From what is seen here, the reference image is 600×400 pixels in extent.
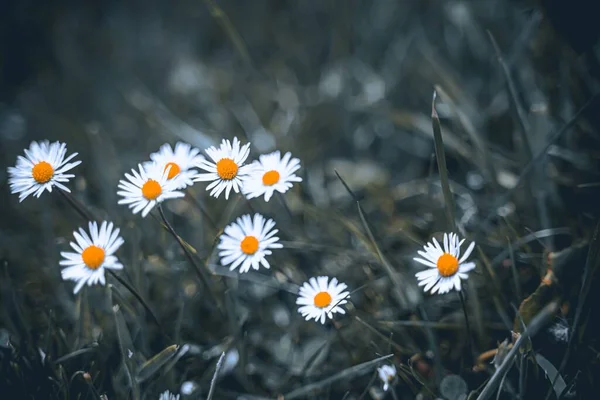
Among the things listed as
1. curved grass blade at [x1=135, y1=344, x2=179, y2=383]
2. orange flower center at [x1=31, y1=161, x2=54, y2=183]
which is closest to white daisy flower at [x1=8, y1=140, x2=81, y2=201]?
orange flower center at [x1=31, y1=161, x2=54, y2=183]

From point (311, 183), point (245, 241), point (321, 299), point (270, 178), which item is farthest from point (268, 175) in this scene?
point (311, 183)

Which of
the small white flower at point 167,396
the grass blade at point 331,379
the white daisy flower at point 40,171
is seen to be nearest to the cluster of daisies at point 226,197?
the white daisy flower at point 40,171

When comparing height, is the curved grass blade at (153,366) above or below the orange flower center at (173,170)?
below

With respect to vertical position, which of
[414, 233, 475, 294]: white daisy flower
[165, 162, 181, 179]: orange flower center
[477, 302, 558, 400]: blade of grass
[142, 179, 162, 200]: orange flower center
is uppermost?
[165, 162, 181, 179]: orange flower center

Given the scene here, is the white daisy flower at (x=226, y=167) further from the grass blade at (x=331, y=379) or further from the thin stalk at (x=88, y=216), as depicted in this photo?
the grass blade at (x=331, y=379)

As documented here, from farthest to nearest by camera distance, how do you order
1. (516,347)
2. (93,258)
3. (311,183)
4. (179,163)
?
(311,183) < (179,163) < (93,258) < (516,347)

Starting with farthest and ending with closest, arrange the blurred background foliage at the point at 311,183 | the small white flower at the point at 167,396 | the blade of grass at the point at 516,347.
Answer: the blurred background foliage at the point at 311,183 → the small white flower at the point at 167,396 → the blade of grass at the point at 516,347

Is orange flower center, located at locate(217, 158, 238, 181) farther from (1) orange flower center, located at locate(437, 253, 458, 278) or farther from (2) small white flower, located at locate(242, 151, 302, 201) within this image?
(1) orange flower center, located at locate(437, 253, 458, 278)

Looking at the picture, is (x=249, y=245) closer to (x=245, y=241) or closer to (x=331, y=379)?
(x=245, y=241)
